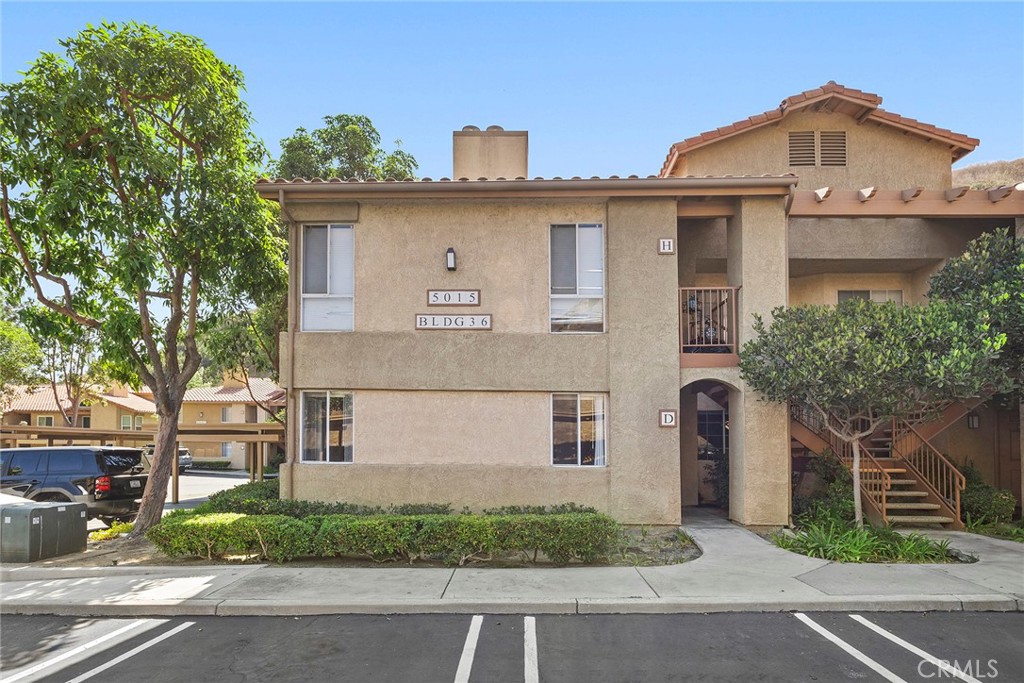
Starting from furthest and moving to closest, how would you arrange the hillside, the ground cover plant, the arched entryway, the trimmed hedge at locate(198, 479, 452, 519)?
the hillside
the arched entryway
the trimmed hedge at locate(198, 479, 452, 519)
the ground cover plant

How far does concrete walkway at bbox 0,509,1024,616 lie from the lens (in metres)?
7.06

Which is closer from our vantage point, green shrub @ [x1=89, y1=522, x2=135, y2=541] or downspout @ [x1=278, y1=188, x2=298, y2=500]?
downspout @ [x1=278, y1=188, x2=298, y2=500]

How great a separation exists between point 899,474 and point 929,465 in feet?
1.81

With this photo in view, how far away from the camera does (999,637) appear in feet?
20.7

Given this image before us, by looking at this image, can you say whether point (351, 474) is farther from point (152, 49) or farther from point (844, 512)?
point (844, 512)

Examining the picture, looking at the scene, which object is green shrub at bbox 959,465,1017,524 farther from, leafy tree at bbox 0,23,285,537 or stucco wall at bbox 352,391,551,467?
leafy tree at bbox 0,23,285,537

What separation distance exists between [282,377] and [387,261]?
110 inches

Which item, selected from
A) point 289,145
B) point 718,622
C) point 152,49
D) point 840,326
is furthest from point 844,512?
point 289,145

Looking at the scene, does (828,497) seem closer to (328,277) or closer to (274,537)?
(274,537)

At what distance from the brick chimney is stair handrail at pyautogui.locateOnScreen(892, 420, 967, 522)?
346 inches

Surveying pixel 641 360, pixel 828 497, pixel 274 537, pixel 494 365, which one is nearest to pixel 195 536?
pixel 274 537

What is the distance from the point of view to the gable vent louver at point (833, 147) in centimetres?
1430

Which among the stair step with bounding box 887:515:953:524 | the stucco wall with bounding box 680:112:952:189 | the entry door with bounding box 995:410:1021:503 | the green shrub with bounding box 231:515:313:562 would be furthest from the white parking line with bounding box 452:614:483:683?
the entry door with bounding box 995:410:1021:503

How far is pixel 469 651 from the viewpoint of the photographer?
19.6 feet
